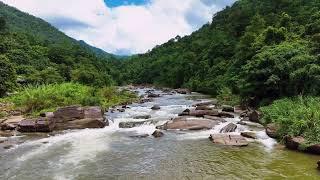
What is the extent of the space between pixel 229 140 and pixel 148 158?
5995 millimetres

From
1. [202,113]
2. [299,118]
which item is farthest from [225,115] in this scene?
[299,118]

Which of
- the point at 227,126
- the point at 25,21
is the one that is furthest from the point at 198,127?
the point at 25,21

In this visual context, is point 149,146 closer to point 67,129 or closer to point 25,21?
point 67,129

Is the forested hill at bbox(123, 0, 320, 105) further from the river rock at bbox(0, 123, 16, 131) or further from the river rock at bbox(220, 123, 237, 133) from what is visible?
the river rock at bbox(0, 123, 16, 131)

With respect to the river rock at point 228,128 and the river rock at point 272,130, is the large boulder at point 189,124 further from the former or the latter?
the river rock at point 272,130

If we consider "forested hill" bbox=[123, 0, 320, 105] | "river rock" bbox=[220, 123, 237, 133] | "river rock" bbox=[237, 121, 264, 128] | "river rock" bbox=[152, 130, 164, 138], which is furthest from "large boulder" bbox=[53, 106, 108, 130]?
"forested hill" bbox=[123, 0, 320, 105]

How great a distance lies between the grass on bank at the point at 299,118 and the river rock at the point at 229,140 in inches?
102

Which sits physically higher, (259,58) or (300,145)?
(259,58)

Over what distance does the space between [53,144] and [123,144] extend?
4.57m

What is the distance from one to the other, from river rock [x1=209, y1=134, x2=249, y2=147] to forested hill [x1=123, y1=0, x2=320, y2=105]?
9243 millimetres

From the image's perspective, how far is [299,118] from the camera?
945 inches

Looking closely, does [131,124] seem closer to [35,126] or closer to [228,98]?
[35,126]

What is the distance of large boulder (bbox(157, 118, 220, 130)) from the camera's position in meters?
29.3

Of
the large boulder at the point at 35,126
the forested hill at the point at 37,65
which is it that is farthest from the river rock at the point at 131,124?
the forested hill at the point at 37,65
